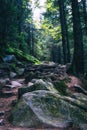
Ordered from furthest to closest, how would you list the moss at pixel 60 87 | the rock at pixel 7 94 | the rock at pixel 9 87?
the rock at pixel 9 87, the rock at pixel 7 94, the moss at pixel 60 87

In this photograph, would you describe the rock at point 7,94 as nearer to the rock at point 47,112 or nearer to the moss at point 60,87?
the moss at point 60,87

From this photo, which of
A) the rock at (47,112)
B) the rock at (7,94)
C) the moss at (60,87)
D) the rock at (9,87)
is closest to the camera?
the rock at (47,112)

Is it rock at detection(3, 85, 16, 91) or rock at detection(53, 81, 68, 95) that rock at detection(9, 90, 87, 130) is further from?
rock at detection(3, 85, 16, 91)

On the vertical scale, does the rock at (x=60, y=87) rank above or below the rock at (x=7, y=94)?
above

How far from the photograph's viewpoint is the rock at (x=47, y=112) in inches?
218

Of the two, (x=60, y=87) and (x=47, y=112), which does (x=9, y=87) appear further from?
(x=47, y=112)

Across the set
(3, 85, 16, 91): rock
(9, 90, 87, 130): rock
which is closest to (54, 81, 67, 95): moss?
(9, 90, 87, 130): rock

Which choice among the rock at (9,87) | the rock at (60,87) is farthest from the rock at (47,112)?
the rock at (9,87)

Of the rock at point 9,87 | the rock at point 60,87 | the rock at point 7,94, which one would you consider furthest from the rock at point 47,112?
the rock at point 9,87

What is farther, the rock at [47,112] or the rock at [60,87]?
the rock at [60,87]

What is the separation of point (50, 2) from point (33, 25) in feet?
81.7

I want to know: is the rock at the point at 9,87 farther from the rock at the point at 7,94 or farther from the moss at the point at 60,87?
the moss at the point at 60,87

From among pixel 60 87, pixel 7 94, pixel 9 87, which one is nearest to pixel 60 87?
pixel 60 87

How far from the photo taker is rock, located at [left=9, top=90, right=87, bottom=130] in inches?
218
